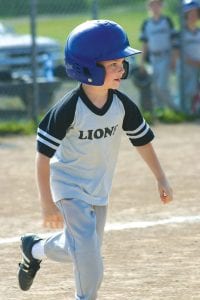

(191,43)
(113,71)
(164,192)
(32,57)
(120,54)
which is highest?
(120,54)

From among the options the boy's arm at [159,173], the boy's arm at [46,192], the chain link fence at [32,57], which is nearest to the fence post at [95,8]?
the chain link fence at [32,57]

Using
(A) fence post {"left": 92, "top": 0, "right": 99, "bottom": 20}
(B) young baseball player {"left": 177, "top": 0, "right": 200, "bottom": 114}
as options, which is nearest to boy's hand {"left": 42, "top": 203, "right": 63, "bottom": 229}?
(A) fence post {"left": 92, "top": 0, "right": 99, "bottom": 20}

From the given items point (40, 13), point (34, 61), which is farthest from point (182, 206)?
point (40, 13)

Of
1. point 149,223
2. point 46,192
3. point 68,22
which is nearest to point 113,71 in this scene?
point 46,192

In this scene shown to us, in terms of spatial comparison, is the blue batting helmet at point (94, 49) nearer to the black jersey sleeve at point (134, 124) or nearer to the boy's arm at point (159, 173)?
the black jersey sleeve at point (134, 124)

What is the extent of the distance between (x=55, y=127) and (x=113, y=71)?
0.43 metres

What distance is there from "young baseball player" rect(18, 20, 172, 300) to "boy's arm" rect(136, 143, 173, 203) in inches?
10.6

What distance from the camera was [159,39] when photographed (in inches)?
544

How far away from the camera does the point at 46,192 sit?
523 centimetres

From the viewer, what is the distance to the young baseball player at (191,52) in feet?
46.1

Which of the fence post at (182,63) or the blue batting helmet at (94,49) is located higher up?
the blue batting helmet at (94,49)

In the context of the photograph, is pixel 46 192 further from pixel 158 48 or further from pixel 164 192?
pixel 158 48

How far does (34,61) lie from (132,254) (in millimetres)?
6740

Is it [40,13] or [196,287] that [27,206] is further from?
[40,13]
